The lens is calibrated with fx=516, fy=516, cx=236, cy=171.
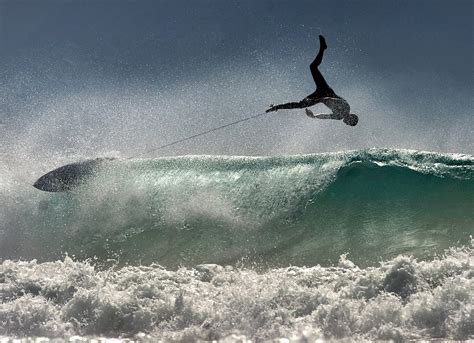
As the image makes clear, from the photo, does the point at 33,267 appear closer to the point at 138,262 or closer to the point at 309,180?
the point at 138,262

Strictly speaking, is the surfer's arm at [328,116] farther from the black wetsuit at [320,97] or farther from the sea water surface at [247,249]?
the sea water surface at [247,249]

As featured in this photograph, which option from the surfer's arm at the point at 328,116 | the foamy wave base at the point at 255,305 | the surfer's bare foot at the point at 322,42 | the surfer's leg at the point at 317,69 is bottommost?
the foamy wave base at the point at 255,305

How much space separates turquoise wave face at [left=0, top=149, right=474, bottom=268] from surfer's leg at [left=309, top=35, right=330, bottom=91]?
2.34 meters

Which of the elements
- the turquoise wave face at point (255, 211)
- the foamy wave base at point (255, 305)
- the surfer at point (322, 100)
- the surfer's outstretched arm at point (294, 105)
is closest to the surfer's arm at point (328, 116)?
the surfer at point (322, 100)

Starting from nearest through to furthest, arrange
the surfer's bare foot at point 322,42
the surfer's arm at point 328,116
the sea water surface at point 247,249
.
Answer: the sea water surface at point 247,249
the surfer's bare foot at point 322,42
the surfer's arm at point 328,116

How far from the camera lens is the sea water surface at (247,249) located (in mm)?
5914

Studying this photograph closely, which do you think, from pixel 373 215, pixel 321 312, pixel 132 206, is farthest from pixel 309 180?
pixel 321 312

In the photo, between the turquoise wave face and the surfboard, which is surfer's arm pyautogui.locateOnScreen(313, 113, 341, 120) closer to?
the turquoise wave face

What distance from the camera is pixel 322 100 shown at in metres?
9.87

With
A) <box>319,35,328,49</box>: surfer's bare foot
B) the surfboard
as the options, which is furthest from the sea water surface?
<box>319,35,328,49</box>: surfer's bare foot

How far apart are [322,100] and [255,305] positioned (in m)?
4.97

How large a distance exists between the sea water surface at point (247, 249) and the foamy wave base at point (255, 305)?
0.02 metres

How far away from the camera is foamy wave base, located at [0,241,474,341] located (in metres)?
5.59

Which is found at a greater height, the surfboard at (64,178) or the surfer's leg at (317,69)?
the surfer's leg at (317,69)
